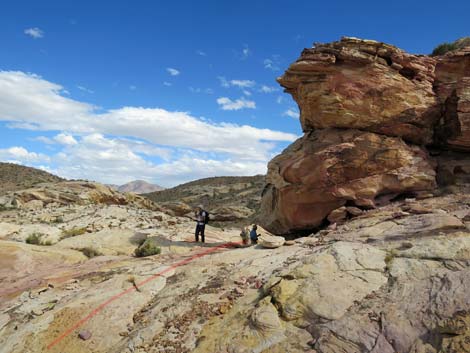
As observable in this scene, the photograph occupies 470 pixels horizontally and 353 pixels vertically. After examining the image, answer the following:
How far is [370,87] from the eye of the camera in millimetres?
15758

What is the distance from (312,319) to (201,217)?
34.2 ft

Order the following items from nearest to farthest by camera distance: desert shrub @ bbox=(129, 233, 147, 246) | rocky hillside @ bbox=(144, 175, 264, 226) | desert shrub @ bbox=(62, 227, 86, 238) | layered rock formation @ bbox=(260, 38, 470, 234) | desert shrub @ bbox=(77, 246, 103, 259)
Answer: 1. layered rock formation @ bbox=(260, 38, 470, 234)
2. desert shrub @ bbox=(77, 246, 103, 259)
3. desert shrub @ bbox=(129, 233, 147, 246)
4. desert shrub @ bbox=(62, 227, 86, 238)
5. rocky hillside @ bbox=(144, 175, 264, 226)

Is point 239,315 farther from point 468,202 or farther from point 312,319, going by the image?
point 468,202

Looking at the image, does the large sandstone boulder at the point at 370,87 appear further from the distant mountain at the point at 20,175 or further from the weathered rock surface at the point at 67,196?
the distant mountain at the point at 20,175

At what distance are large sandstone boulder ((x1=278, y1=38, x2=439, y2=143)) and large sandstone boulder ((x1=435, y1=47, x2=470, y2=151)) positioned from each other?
51cm

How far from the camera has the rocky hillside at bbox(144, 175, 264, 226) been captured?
30.7 metres

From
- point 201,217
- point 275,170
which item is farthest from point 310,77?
point 201,217

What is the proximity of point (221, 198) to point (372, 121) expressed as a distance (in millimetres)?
40947

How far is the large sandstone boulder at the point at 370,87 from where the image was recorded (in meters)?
15.8

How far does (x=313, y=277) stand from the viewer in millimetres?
7973

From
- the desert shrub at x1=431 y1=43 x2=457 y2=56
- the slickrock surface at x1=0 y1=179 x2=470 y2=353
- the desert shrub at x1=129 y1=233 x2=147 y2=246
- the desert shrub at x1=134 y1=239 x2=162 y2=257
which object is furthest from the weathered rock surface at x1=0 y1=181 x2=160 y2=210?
the desert shrub at x1=431 y1=43 x2=457 y2=56

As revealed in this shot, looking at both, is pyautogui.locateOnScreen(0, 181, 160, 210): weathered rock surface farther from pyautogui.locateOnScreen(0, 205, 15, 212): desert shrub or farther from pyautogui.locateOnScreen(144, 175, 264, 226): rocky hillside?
pyautogui.locateOnScreen(144, 175, 264, 226): rocky hillside

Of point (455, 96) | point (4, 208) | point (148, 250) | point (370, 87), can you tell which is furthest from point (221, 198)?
point (455, 96)

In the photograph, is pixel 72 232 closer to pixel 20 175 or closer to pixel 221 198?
pixel 221 198
